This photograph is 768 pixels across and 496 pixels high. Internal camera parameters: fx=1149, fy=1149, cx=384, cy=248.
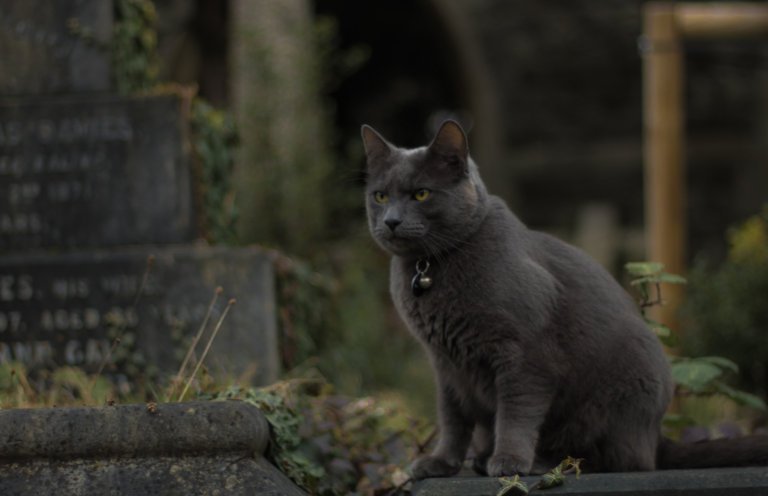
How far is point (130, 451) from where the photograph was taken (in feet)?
9.29

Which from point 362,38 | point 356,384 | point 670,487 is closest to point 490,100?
point 362,38

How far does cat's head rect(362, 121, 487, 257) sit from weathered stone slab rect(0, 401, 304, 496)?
63cm

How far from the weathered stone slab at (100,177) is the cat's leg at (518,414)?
2.01 m

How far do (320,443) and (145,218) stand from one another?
4.80 feet

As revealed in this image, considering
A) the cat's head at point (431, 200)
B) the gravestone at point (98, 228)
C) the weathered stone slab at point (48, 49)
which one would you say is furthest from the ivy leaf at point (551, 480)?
the weathered stone slab at point (48, 49)

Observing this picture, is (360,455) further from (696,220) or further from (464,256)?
(696,220)

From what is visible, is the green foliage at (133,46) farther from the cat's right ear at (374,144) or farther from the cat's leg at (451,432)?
the cat's leg at (451,432)

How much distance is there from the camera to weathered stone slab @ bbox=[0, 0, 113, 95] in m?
4.73

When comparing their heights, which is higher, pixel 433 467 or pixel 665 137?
pixel 665 137

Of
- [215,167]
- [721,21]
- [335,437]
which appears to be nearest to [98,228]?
[215,167]

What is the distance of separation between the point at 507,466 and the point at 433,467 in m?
0.30

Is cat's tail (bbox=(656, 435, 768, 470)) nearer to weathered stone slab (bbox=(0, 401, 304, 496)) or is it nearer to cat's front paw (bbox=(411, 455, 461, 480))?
cat's front paw (bbox=(411, 455, 461, 480))

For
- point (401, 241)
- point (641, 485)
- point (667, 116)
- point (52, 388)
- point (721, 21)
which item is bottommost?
point (641, 485)

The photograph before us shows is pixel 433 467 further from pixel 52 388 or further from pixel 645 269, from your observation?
pixel 52 388
